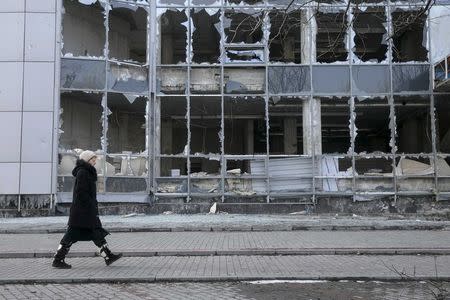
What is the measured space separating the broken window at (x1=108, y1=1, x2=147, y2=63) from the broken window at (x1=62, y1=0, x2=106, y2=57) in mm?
475

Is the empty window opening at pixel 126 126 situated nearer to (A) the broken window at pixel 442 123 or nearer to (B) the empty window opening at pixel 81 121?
(B) the empty window opening at pixel 81 121

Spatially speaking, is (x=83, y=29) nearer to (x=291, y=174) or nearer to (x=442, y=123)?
(x=291, y=174)

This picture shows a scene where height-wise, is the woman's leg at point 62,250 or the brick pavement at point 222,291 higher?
the woman's leg at point 62,250

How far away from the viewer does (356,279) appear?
7.45 m

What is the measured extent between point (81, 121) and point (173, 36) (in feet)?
19.3

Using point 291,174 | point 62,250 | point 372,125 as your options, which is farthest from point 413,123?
point 62,250

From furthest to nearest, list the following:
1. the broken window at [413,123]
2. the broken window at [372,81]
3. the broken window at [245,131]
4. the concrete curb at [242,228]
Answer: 1. the broken window at [245,131]
2. the broken window at [413,123]
3. the broken window at [372,81]
4. the concrete curb at [242,228]

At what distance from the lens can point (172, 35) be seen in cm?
2383

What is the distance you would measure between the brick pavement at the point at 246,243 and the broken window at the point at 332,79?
8.04 metres

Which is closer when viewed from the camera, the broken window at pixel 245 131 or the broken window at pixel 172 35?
the broken window at pixel 172 35

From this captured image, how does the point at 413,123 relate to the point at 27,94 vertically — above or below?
below

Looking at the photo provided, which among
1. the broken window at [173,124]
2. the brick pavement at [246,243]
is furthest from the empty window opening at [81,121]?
the brick pavement at [246,243]

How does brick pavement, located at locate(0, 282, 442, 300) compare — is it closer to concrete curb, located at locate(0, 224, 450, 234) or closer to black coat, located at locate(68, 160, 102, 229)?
black coat, located at locate(68, 160, 102, 229)

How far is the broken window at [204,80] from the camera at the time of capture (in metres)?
20.9
